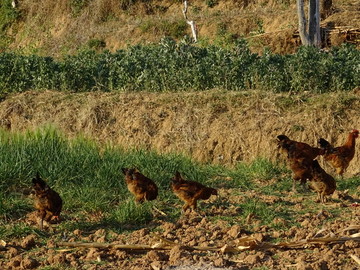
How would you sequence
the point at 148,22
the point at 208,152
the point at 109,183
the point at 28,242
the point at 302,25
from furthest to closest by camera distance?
the point at 148,22, the point at 302,25, the point at 208,152, the point at 109,183, the point at 28,242

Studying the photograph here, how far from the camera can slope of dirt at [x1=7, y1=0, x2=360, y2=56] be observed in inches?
840

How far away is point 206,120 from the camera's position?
10898 mm

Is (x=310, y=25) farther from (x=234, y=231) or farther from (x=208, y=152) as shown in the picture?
(x=234, y=231)

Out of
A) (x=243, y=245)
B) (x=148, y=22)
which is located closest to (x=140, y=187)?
(x=243, y=245)

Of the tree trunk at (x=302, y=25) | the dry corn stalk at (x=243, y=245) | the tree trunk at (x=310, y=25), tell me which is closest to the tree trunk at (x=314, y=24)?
the tree trunk at (x=310, y=25)

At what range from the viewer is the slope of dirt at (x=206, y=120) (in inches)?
410

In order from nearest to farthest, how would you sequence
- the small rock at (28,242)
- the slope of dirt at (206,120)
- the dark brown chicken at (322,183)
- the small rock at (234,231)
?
1. the small rock at (28,242)
2. the small rock at (234,231)
3. the dark brown chicken at (322,183)
4. the slope of dirt at (206,120)

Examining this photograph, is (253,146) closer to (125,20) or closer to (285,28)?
(285,28)

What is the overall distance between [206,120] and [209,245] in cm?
440

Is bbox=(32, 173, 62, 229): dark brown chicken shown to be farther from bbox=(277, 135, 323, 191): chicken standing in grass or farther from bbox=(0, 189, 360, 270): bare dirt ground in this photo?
bbox=(277, 135, 323, 191): chicken standing in grass

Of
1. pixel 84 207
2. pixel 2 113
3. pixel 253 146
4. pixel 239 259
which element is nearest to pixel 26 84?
pixel 2 113

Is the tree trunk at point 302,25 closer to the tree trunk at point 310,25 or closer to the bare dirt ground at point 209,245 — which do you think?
the tree trunk at point 310,25

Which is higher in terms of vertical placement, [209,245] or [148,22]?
[148,22]

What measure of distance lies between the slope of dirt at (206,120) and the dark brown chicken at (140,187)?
2665 millimetres
